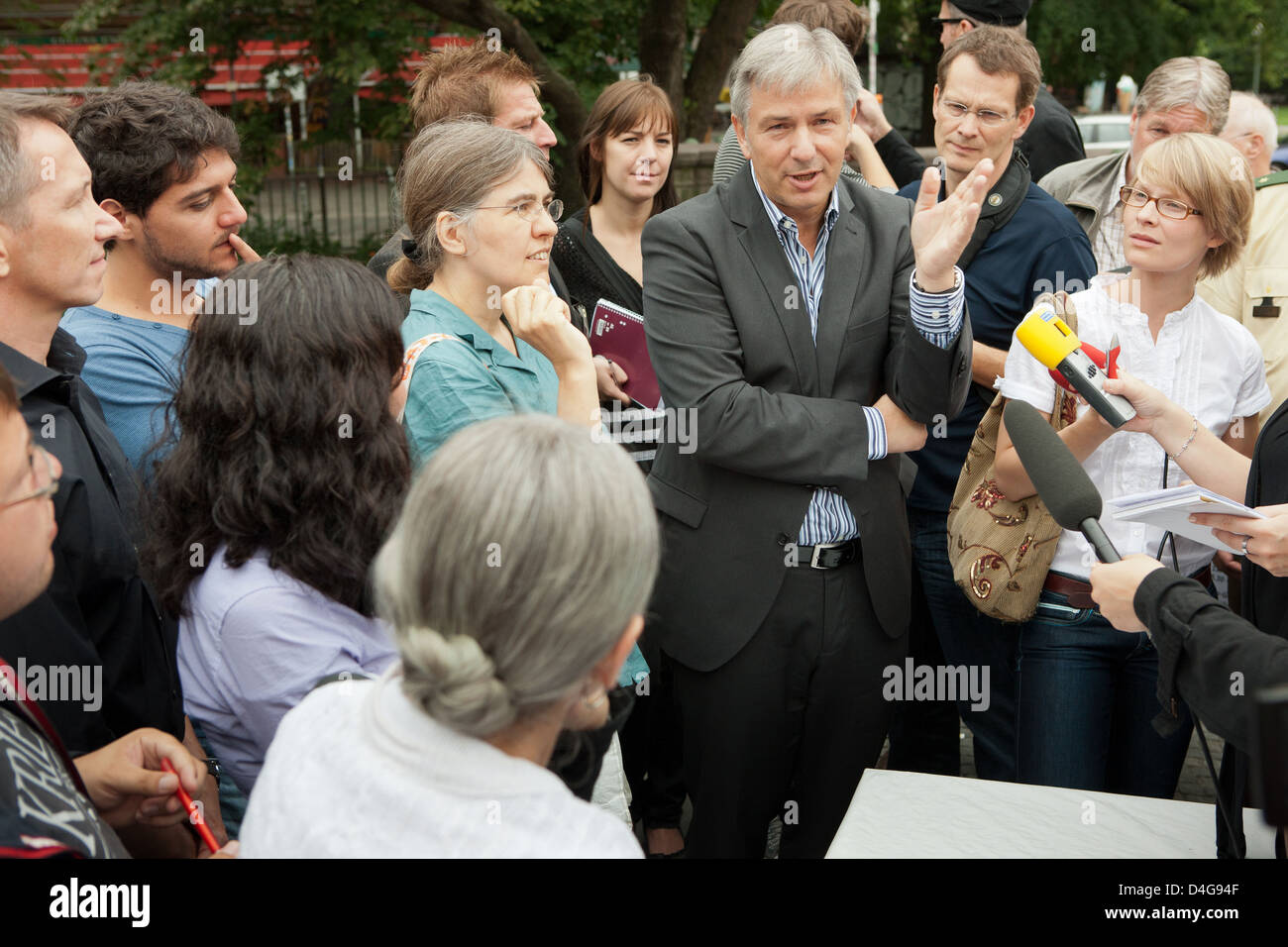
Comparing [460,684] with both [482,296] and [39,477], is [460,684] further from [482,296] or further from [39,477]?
[482,296]

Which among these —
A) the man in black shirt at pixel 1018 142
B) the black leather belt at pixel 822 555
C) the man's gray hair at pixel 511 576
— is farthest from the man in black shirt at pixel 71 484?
the man in black shirt at pixel 1018 142

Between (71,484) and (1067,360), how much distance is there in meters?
1.94

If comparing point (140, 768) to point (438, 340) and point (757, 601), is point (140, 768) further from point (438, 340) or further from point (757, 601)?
point (757, 601)

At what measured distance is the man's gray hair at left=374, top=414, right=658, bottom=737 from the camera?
1311mm

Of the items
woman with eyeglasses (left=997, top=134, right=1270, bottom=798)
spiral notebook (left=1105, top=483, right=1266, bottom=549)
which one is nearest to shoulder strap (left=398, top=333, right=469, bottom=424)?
woman with eyeglasses (left=997, top=134, right=1270, bottom=798)

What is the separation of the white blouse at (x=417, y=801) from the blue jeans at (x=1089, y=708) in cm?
177

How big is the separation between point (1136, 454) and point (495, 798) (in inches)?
81.7

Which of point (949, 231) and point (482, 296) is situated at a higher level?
point (949, 231)

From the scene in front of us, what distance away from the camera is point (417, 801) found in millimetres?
1314

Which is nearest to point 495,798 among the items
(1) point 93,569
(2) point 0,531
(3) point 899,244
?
(2) point 0,531

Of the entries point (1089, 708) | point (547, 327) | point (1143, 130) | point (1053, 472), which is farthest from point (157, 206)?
point (1143, 130)

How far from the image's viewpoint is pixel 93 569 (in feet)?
7.15

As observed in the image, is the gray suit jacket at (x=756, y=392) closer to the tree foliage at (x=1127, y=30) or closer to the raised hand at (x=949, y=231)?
the raised hand at (x=949, y=231)

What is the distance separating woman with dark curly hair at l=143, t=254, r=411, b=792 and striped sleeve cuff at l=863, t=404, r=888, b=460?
3.71 feet
